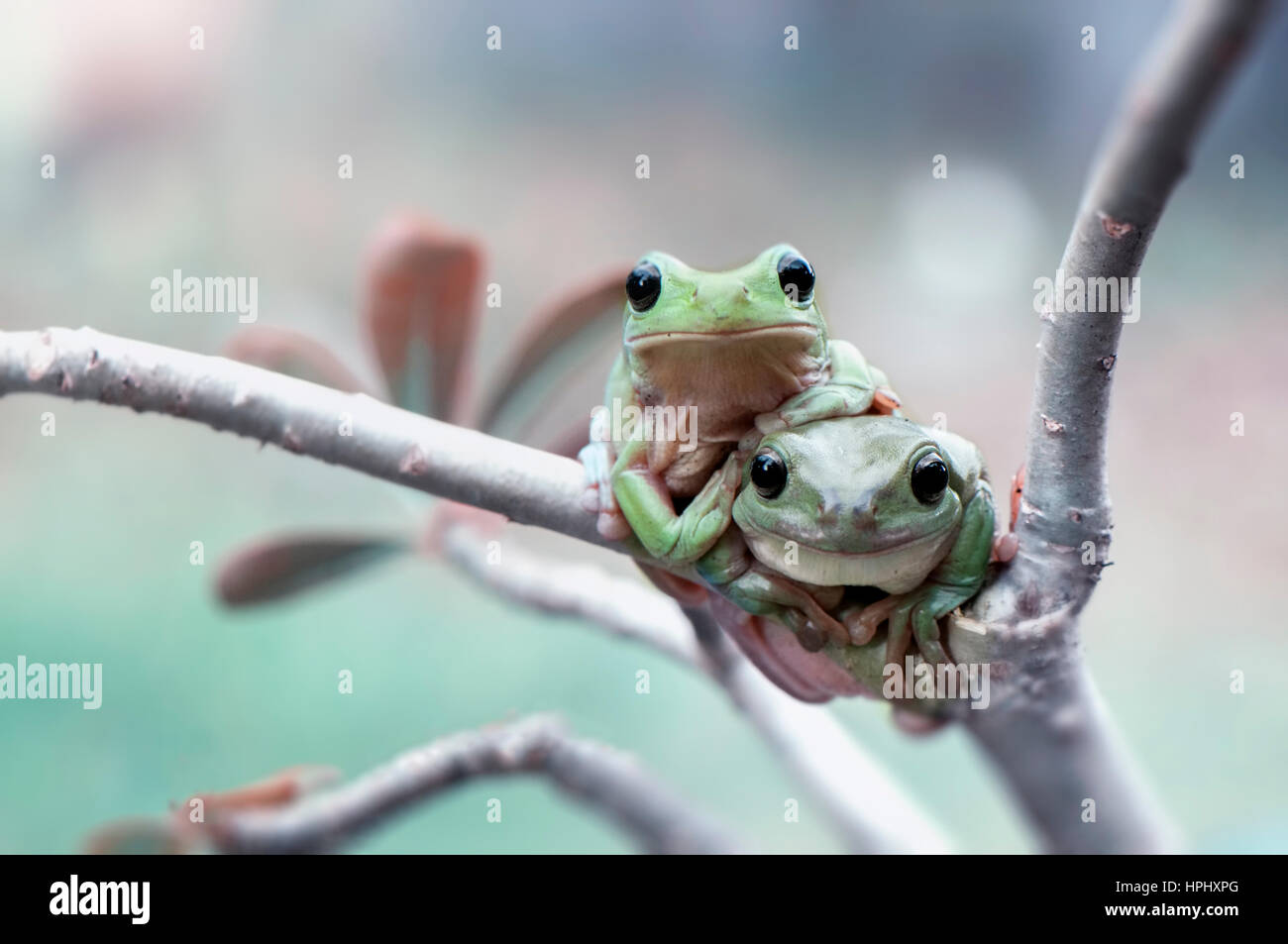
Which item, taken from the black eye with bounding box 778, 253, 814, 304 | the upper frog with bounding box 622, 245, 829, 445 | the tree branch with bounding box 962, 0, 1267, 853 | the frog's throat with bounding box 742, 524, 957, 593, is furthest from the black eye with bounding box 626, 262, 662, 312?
the tree branch with bounding box 962, 0, 1267, 853

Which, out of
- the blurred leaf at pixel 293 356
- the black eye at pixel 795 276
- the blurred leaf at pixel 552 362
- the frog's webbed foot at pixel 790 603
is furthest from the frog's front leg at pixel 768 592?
the blurred leaf at pixel 293 356

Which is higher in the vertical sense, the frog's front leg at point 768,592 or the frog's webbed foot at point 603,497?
the frog's webbed foot at point 603,497

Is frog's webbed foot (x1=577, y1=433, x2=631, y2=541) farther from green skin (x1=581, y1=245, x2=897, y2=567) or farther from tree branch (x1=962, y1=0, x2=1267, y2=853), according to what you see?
tree branch (x1=962, y1=0, x2=1267, y2=853)

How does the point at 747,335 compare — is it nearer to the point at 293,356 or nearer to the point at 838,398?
the point at 838,398

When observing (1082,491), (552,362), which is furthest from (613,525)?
(552,362)

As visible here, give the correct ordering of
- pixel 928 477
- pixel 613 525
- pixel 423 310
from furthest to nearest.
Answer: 1. pixel 423 310
2. pixel 613 525
3. pixel 928 477

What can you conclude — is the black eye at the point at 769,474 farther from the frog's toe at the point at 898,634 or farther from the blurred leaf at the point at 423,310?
the blurred leaf at the point at 423,310

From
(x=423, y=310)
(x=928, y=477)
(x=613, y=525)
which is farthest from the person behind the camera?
(x=423, y=310)

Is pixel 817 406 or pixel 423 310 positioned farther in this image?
pixel 423 310
